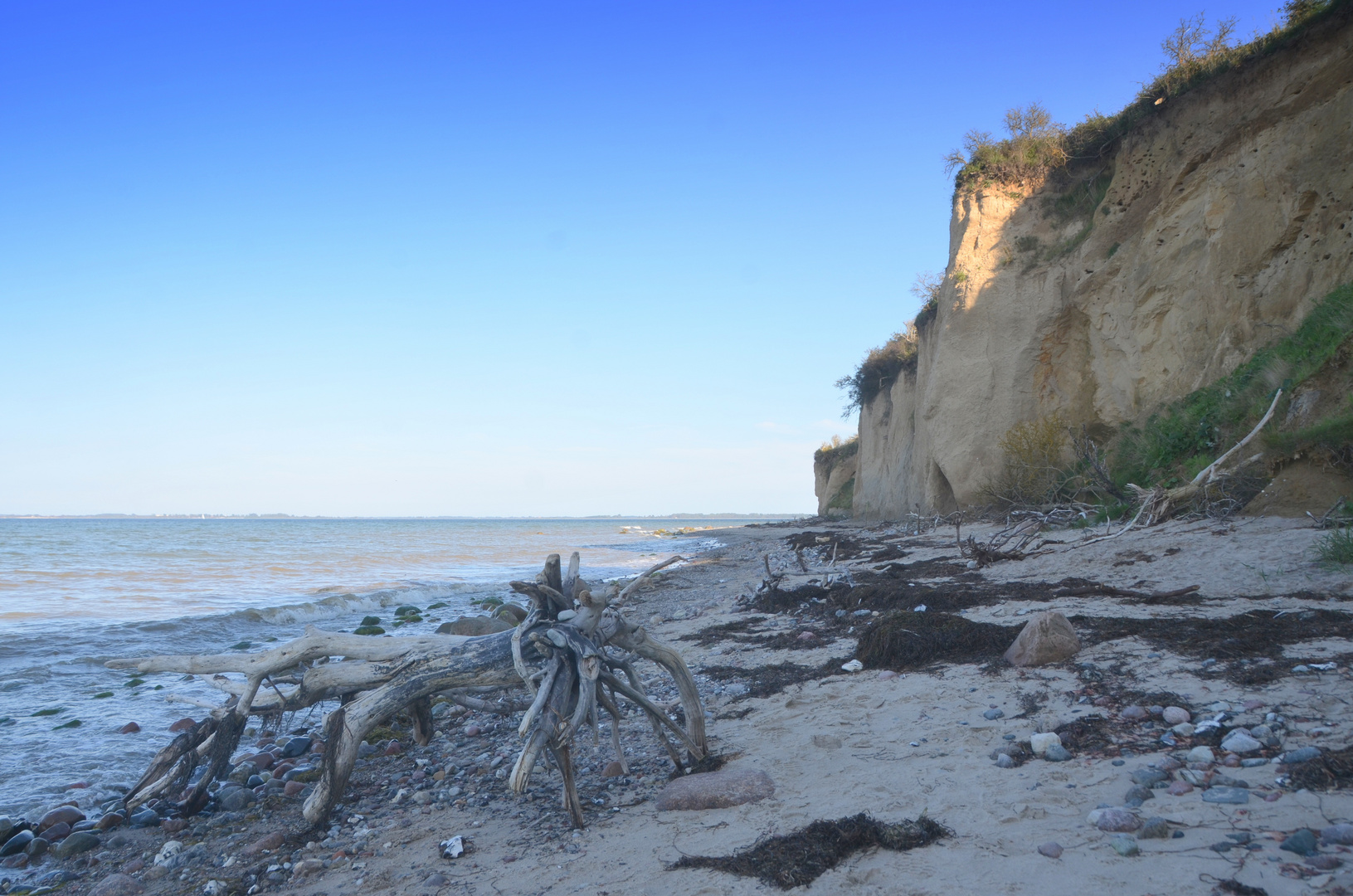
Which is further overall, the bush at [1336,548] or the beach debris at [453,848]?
the bush at [1336,548]

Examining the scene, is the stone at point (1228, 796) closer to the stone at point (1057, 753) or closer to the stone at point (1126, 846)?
the stone at point (1126, 846)

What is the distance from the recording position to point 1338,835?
2.19 m

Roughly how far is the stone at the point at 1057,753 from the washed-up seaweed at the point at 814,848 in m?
0.83

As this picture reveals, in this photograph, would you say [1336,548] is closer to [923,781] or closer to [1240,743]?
[1240,743]

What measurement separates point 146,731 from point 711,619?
6551 mm

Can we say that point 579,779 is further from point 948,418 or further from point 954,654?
point 948,418

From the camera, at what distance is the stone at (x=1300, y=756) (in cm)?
274

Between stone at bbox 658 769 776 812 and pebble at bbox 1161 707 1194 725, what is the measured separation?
6.61ft

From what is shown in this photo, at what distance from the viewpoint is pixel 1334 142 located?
11977 millimetres

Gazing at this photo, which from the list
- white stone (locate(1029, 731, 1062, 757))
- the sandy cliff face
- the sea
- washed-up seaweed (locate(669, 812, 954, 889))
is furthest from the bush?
the sandy cliff face

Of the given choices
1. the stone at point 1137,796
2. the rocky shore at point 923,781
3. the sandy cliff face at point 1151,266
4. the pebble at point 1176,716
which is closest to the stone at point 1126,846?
the rocky shore at point 923,781

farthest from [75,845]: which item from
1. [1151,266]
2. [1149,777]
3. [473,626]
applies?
[1151,266]

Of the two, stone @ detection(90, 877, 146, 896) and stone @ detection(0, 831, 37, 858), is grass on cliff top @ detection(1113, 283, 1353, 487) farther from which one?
stone @ detection(0, 831, 37, 858)

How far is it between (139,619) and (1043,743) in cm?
1385
